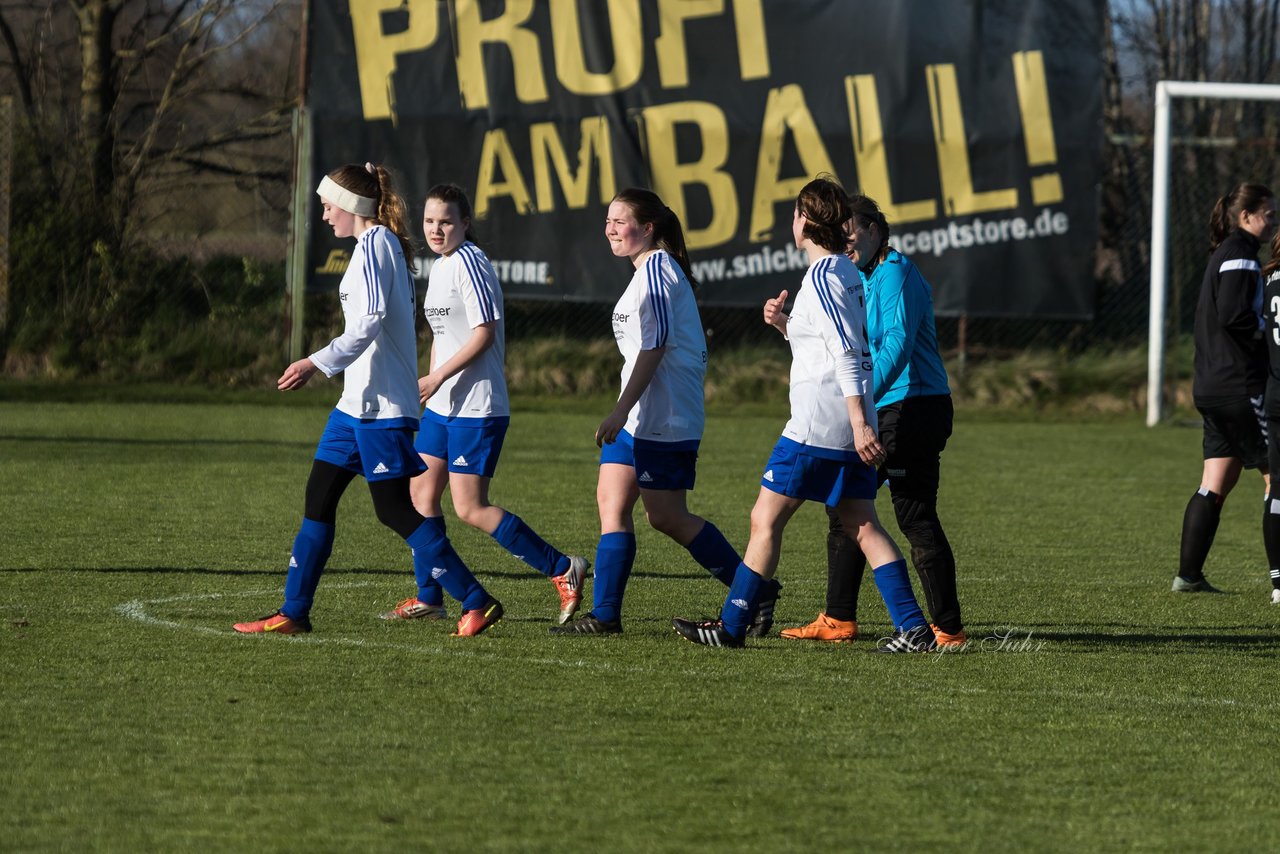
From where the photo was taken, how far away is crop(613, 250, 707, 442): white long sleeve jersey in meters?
6.58

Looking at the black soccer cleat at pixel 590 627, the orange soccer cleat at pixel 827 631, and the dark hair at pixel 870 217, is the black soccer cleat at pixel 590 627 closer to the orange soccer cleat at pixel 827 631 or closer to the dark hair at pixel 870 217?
the orange soccer cleat at pixel 827 631

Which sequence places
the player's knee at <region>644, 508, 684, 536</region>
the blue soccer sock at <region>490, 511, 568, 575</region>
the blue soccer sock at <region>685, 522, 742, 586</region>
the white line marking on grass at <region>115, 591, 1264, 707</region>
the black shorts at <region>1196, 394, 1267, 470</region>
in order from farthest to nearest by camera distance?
the black shorts at <region>1196, 394, 1267, 470</region> < the blue soccer sock at <region>490, 511, 568, 575</region> < the blue soccer sock at <region>685, 522, 742, 586</region> < the player's knee at <region>644, 508, 684, 536</region> < the white line marking on grass at <region>115, 591, 1264, 707</region>

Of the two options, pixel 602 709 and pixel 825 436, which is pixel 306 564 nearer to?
pixel 602 709

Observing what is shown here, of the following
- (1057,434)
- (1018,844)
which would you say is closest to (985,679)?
(1018,844)

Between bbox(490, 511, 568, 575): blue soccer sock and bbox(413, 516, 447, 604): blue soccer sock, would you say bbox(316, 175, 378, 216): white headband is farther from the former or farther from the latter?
bbox(490, 511, 568, 575): blue soccer sock

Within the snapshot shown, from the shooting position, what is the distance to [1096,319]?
65.0ft

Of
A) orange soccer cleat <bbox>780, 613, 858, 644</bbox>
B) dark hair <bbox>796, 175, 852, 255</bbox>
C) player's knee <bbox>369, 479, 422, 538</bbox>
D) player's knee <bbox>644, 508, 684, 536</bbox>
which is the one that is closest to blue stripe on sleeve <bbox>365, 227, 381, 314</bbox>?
player's knee <bbox>369, 479, 422, 538</bbox>

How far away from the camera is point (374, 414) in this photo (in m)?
6.52

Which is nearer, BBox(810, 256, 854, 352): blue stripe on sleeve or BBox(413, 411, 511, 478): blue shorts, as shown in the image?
BBox(810, 256, 854, 352): blue stripe on sleeve

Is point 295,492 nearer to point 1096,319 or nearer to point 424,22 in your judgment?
point 424,22

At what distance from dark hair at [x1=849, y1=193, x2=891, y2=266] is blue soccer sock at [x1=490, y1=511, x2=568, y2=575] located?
5.67 feet

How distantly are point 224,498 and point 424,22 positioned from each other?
945 centimetres

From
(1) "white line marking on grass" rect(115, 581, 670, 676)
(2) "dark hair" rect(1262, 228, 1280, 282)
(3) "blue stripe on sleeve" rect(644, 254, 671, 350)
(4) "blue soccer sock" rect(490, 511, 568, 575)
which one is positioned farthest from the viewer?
(2) "dark hair" rect(1262, 228, 1280, 282)

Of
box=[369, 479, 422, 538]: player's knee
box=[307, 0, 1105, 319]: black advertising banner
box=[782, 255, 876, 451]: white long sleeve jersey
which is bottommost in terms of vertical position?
box=[369, 479, 422, 538]: player's knee
